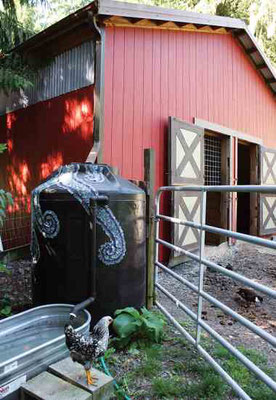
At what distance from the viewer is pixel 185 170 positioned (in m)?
5.34

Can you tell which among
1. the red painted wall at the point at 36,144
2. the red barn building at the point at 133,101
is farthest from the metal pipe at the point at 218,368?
the red painted wall at the point at 36,144

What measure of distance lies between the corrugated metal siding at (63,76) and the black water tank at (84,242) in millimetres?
2289

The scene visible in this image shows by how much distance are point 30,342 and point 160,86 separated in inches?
165

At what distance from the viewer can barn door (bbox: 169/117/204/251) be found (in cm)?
506

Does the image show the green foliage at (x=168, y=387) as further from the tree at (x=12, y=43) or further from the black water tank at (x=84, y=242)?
the tree at (x=12, y=43)

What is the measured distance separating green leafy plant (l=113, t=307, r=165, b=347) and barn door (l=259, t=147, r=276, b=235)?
553 centimetres

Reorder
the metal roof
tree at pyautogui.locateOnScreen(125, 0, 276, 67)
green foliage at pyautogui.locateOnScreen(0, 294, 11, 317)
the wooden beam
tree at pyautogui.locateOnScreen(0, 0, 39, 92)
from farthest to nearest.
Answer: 1. tree at pyautogui.locateOnScreen(125, 0, 276, 67)
2. the wooden beam
3. tree at pyautogui.locateOnScreen(0, 0, 39, 92)
4. the metal roof
5. green foliage at pyautogui.locateOnScreen(0, 294, 11, 317)

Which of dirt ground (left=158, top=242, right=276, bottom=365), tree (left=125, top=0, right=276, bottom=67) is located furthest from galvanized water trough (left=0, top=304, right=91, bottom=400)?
tree (left=125, top=0, right=276, bottom=67)

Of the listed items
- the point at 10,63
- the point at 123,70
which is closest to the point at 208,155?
the point at 123,70

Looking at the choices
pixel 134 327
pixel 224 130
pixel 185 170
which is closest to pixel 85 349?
pixel 134 327

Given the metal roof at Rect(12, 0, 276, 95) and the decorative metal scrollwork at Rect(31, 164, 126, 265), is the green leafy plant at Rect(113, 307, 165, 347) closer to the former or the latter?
the decorative metal scrollwork at Rect(31, 164, 126, 265)

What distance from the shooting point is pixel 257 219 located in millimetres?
7523

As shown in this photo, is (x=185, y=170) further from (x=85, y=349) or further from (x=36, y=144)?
(x=85, y=349)

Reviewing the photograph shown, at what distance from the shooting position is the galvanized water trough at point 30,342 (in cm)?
172
